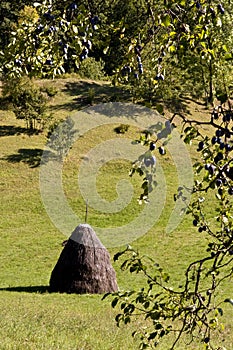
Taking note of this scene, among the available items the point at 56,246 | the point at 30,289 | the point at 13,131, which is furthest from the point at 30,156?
the point at 30,289

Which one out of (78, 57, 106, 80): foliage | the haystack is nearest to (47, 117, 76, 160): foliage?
(78, 57, 106, 80): foliage

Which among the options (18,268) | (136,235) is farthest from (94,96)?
(18,268)

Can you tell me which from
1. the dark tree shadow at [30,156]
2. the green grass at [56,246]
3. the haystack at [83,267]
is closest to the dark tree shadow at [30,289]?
the green grass at [56,246]

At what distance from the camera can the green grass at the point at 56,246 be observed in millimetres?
9969

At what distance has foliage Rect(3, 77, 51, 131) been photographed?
123ft

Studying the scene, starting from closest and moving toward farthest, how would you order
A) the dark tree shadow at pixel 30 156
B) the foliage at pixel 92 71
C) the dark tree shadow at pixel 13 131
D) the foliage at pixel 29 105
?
the dark tree shadow at pixel 30 156, the dark tree shadow at pixel 13 131, the foliage at pixel 29 105, the foliage at pixel 92 71

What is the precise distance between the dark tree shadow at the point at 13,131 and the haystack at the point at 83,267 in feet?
66.8

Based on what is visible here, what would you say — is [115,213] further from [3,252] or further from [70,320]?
[70,320]

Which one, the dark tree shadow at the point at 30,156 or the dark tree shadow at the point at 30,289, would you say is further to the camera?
the dark tree shadow at the point at 30,156

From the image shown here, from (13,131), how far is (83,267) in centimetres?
2131

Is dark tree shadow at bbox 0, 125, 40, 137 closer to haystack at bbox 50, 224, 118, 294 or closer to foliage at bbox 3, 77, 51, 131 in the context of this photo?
foliage at bbox 3, 77, 51, 131

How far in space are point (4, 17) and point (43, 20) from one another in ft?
185

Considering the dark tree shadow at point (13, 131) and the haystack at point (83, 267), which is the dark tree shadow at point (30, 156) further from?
the haystack at point (83, 267)

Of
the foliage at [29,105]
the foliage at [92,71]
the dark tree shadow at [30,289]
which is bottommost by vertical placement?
the dark tree shadow at [30,289]
